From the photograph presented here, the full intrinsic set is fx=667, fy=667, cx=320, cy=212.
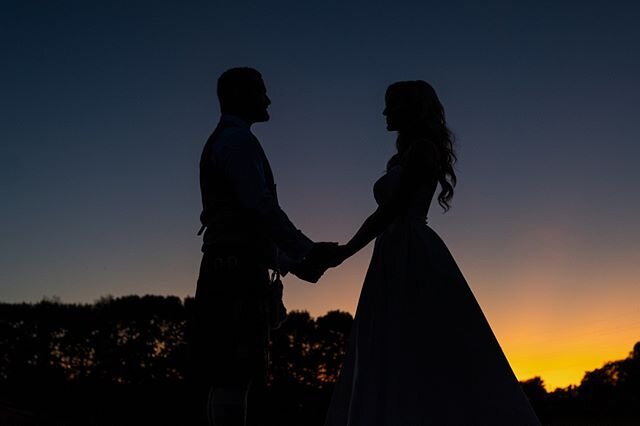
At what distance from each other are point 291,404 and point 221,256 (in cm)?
2482

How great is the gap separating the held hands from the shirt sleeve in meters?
0.56

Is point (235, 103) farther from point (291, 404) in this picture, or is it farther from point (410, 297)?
point (291, 404)

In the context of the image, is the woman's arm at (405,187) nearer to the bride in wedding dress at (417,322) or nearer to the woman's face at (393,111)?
the bride in wedding dress at (417,322)

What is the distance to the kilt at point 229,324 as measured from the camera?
181 inches

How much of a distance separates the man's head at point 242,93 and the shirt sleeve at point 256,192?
1.07ft

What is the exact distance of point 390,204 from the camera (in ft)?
18.1

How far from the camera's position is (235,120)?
509 cm

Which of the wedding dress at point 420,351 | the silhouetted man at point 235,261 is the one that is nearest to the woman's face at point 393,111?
the wedding dress at point 420,351

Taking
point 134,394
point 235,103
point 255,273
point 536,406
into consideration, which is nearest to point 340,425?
point 255,273

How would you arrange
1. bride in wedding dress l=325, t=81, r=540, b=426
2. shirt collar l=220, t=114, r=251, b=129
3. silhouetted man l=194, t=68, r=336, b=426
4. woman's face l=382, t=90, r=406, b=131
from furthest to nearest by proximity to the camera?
woman's face l=382, t=90, r=406, b=131
shirt collar l=220, t=114, r=251, b=129
bride in wedding dress l=325, t=81, r=540, b=426
silhouetted man l=194, t=68, r=336, b=426

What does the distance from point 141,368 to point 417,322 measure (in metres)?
24.4

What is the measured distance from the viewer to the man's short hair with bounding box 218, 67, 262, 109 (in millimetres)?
5152

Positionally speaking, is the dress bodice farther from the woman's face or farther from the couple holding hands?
the woman's face

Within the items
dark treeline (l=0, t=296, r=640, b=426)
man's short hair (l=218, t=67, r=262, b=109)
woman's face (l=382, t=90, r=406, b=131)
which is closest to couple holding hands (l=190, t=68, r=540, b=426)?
man's short hair (l=218, t=67, r=262, b=109)
